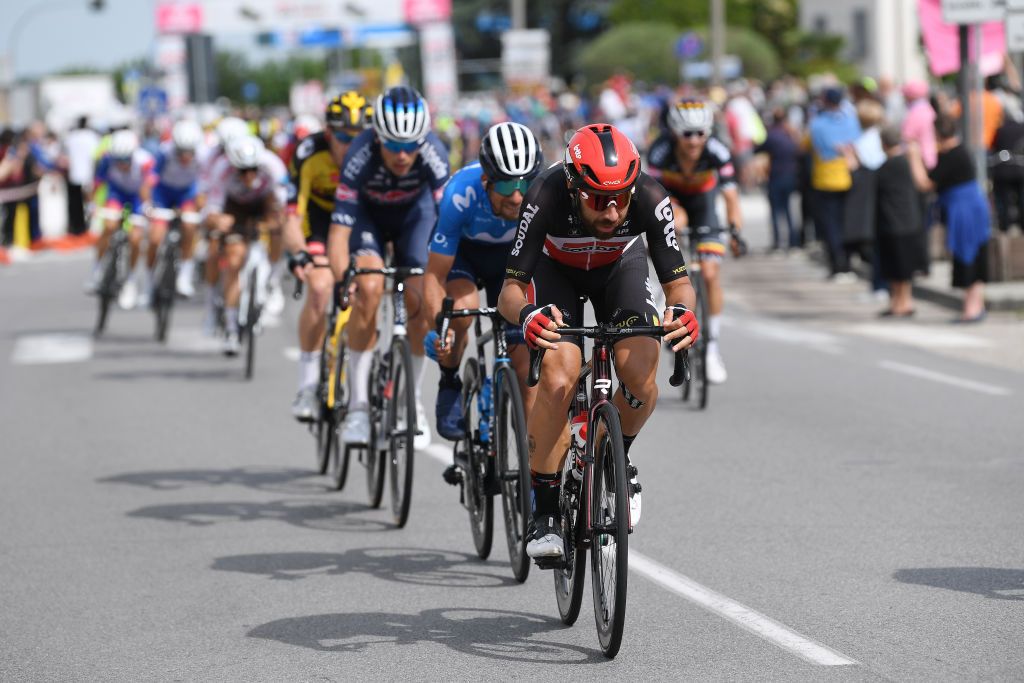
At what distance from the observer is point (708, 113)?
41.6 feet

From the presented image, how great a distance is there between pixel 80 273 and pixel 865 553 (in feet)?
75.0

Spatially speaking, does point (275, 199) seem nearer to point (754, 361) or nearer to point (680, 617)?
point (754, 361)

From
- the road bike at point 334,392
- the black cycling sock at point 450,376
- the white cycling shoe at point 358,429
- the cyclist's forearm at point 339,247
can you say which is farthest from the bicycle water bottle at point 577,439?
the road bike at point 334,392

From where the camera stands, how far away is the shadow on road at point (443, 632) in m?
6.54

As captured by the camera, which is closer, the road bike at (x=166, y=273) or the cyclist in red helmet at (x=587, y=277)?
the cyclist in red helmet at (x=587, y=277)

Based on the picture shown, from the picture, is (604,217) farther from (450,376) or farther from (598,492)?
(450,376)

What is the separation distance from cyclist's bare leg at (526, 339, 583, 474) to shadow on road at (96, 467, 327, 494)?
3525 millimetres

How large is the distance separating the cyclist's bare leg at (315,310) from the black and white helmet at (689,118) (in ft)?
9.66

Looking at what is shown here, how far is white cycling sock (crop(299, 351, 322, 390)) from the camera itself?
10.5 m

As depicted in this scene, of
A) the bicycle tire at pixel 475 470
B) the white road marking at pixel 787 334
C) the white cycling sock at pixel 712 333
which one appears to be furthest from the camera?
the white road marking at pixel 787 334

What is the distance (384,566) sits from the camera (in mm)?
8125

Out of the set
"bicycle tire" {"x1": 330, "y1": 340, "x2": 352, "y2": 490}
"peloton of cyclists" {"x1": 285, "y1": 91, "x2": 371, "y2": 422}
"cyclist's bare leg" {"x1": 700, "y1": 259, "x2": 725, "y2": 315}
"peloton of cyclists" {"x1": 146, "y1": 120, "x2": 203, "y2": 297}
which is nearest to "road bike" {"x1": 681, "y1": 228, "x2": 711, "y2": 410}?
"cyclist's bare leg" {"x1": 700, "y1": 259, "x2": 725, "y2": 315}

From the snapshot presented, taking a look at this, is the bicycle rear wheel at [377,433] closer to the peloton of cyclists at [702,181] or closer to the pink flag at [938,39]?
the peloton of cyclists at [702,181]

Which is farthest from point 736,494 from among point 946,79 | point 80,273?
point 946,79
